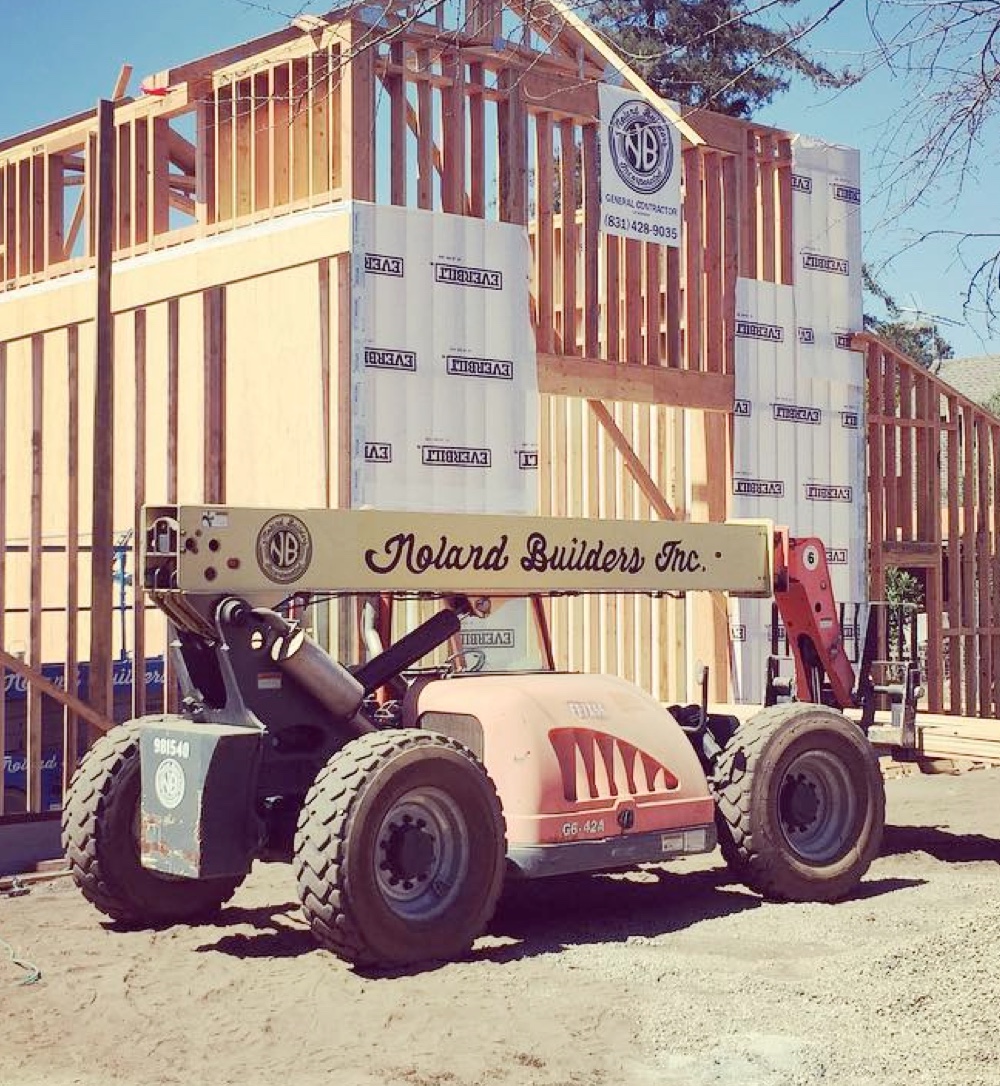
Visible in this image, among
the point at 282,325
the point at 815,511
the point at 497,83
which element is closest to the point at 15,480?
the point at 282,325

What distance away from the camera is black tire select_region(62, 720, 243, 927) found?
7945 millimetres

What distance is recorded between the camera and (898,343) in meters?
33.9

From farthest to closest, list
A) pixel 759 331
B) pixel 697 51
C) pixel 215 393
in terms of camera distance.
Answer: pixel 697 51, pixel 759 331, pixel 215 393

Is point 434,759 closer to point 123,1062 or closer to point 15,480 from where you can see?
point 123,1062

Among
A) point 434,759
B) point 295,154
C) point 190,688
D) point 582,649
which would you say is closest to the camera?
point 434,759

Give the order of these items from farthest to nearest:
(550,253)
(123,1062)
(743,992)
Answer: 1. (550,253)
2. (743,992)
3. (123,1062)

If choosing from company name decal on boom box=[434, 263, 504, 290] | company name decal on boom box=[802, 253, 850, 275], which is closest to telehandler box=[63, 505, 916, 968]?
company name decal on boom box=[434, 263, 504, 290]

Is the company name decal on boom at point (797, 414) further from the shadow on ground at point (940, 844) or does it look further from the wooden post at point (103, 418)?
the wooden post at point (103, 418)

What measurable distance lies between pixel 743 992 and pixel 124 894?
314cm

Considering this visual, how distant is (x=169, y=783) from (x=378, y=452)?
556 cm

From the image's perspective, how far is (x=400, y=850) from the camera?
23.9 ft

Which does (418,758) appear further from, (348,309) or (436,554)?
(348,309)

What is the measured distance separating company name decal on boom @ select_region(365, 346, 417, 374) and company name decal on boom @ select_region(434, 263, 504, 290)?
709mm

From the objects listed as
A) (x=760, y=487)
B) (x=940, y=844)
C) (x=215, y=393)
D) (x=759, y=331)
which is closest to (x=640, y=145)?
(x=759, y=331)
